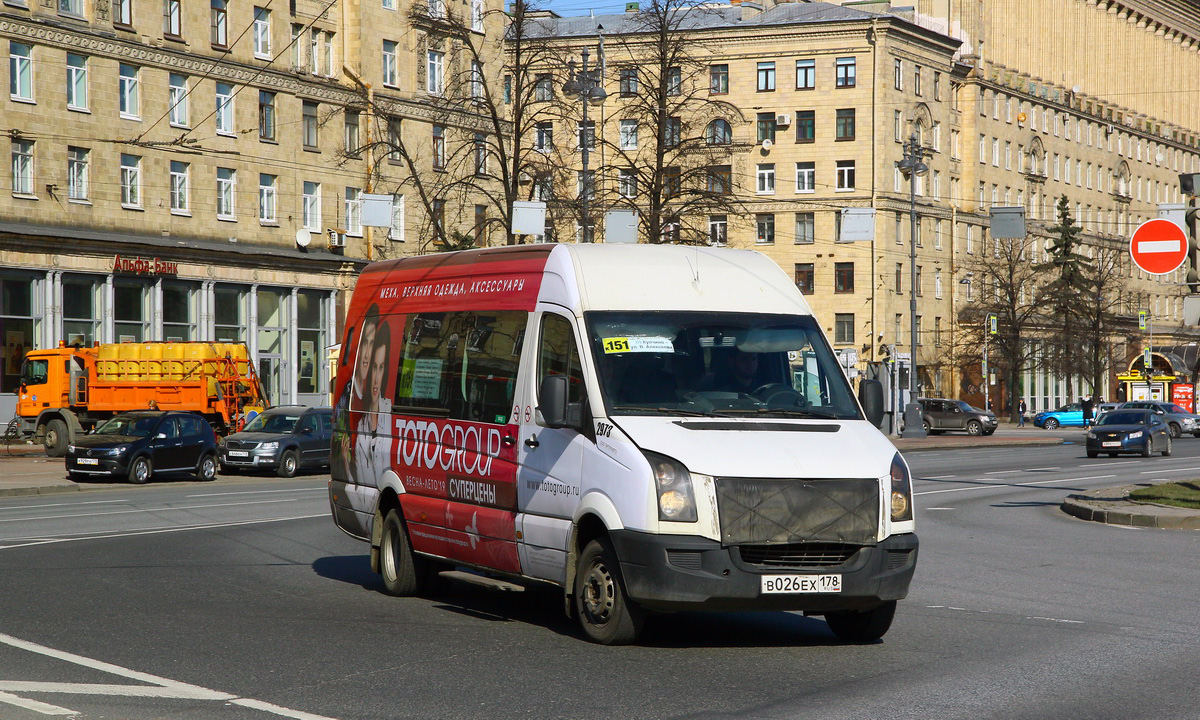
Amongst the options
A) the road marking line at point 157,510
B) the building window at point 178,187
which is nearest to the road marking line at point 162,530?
the road marking line at point 157,510

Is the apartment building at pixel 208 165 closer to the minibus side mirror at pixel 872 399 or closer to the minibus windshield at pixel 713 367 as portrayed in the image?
the minibus side mirror at pixel 872 399

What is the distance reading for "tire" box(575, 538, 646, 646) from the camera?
31.2 ft

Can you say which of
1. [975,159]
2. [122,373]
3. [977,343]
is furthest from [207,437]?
[975,159]

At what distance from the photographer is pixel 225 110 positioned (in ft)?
168

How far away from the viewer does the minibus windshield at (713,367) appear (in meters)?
9.95

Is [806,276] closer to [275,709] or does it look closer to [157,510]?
[157,510]

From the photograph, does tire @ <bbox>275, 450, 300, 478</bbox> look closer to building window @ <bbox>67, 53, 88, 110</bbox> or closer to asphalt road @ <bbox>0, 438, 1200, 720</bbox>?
building window @ <bbox>67, 53, 88, 110</bbox>

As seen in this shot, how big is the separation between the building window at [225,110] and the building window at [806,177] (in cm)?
3805

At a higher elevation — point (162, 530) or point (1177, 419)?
point (162, 530)

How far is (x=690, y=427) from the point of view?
952cm

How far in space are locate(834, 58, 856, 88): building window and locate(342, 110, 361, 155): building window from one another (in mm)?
32593

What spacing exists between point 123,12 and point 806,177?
42.8 metres

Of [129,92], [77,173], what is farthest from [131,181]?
[129,92]

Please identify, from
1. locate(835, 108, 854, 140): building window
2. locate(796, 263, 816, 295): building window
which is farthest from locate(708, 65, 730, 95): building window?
locate(796, 263, 816, 295): building window
